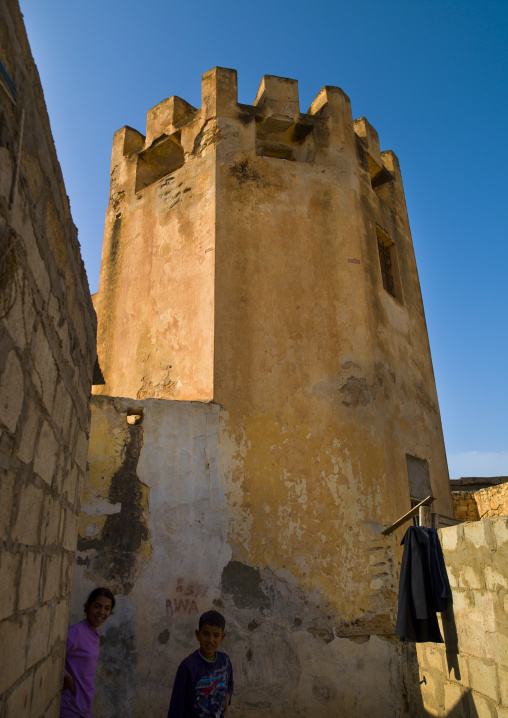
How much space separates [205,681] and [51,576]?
4.68ft

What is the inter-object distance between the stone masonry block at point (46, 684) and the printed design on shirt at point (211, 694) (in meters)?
0.88

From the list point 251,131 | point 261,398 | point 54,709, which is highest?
point 251,131

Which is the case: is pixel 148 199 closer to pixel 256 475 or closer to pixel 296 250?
pixel 296 250

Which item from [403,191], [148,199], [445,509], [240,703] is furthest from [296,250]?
[240,703]

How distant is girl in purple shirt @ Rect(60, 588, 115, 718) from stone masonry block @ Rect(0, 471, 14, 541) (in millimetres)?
1799

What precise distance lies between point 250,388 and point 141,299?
244 centimetres

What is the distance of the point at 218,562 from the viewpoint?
228 inches

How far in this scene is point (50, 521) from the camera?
258 cm

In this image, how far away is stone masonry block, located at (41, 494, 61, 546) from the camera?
2455 millimetres

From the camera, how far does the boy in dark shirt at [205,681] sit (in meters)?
3.36

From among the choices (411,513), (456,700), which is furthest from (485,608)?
(411,513)

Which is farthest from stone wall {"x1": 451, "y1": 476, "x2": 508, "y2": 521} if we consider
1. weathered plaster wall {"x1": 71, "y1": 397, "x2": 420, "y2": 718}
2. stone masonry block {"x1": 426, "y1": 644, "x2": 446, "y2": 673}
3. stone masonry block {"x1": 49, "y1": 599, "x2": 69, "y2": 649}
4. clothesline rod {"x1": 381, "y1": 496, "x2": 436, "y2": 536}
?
stone masonry block {"x1": 49, "y1": 599, "x2": 69, "y2": 649}

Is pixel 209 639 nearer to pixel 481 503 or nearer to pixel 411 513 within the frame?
pixel 411 513

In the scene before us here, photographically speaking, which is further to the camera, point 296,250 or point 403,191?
point 403,191
